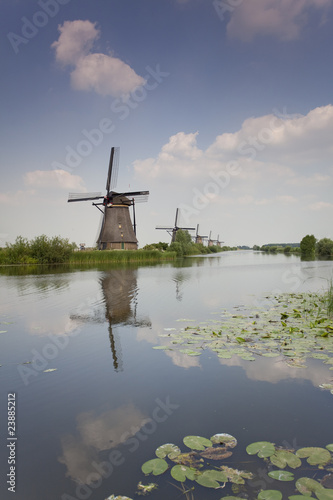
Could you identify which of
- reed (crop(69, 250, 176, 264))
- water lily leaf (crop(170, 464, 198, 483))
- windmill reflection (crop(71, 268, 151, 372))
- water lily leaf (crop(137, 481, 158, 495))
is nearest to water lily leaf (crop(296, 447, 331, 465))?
water lily leaf (crop(170, 464, 198, 483))

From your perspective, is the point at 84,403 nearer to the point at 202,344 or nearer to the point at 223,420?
the point at 223,420

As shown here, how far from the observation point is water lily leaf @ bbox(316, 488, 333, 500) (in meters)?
1.95

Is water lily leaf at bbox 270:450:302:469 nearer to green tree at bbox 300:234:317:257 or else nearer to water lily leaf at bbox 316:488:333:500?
water lily leaf at bbox 316:488:333:500

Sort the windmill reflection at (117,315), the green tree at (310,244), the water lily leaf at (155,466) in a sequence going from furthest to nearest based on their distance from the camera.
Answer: the green tree at (310,244)
the windmill reflection at (117,315)
the water lily leaf at (155,466)

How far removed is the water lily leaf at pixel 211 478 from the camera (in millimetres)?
2117

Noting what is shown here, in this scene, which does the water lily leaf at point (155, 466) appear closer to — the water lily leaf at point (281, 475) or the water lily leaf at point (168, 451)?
the water lily leaf at point (168, 451)

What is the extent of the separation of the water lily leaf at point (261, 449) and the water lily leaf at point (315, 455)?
0.67 feet

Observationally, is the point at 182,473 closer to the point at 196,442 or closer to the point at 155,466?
the point at 155,466

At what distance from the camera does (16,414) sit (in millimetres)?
3277

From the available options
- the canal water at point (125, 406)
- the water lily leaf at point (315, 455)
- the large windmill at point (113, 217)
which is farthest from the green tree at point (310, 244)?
the water lily leaf at point (315, 455)

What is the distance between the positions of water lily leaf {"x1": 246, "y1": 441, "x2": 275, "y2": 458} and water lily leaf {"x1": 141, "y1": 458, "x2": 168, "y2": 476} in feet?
2.27

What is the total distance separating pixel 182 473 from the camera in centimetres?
222

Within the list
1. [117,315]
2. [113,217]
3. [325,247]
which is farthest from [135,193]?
[325,247]

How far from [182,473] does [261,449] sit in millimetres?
697
